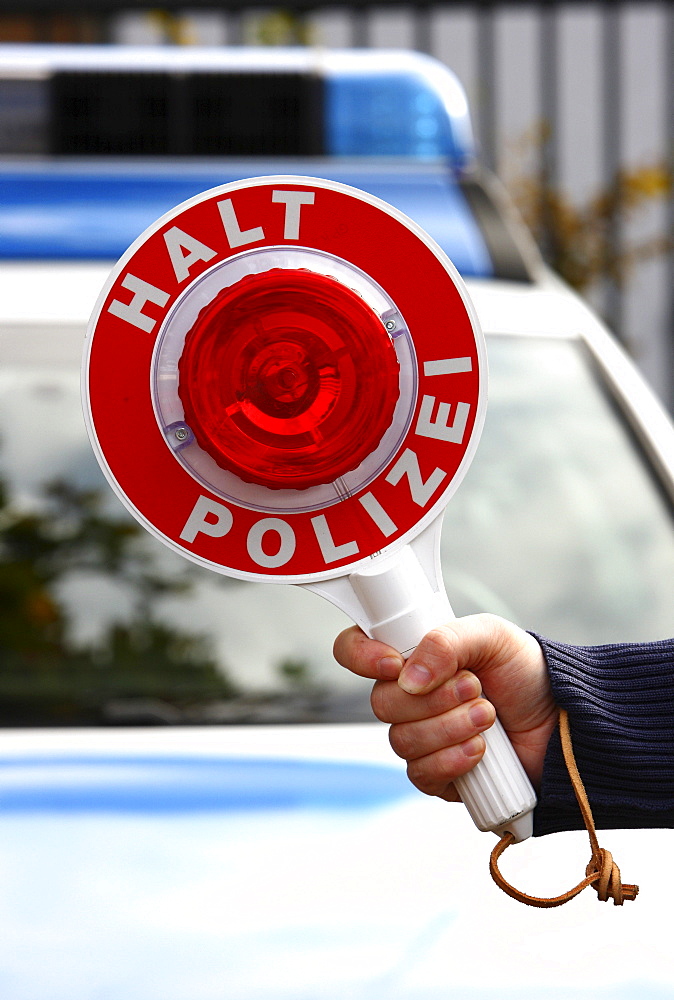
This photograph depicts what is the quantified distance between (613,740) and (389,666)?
257 millimetres

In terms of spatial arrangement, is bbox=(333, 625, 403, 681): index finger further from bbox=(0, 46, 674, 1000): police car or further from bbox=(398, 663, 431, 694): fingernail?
bbox=(0, 46, 674, 1000): police car

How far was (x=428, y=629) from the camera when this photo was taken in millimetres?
981

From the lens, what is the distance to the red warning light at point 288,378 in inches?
37.1

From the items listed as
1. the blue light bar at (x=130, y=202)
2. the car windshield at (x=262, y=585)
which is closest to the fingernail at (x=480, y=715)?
the car windshield at (x=262, y=585)

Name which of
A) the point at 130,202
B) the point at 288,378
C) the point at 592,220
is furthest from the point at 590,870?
the point at 592,220

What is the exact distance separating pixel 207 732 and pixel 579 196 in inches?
257

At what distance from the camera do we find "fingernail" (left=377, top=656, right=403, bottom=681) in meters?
0.98

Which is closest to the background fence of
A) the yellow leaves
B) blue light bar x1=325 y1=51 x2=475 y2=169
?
the yellow leaves

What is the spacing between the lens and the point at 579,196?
293 inches

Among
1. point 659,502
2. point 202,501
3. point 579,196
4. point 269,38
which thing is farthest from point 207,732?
point 579,196

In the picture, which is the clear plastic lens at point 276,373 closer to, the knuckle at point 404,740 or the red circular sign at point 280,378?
the red circular sign at point 280,378

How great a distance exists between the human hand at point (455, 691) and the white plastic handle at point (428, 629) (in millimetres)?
11

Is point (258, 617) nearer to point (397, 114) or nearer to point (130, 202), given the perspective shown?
point (130, 202)

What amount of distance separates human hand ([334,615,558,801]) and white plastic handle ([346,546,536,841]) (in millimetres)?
11
